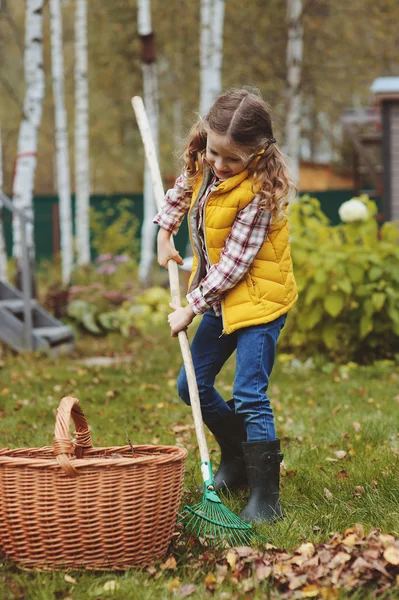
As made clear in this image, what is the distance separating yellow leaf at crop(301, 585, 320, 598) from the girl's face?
1.55 metres

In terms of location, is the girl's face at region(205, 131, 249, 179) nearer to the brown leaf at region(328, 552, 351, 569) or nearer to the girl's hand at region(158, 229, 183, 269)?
the girl's hand at region(158, 229, 183, 269)

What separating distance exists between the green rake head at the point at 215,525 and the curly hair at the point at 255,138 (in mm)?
1089

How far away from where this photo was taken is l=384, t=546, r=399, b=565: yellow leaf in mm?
2541

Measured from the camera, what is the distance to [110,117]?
26906 mm

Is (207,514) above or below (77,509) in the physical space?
below

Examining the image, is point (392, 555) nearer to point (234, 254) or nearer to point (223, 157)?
point (234, 254)

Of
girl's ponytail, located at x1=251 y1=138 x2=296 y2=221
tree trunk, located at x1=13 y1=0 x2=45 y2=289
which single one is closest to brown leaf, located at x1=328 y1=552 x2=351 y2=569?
girl's ponytail, located at x1=251 y1=138 x2=296 y2=221

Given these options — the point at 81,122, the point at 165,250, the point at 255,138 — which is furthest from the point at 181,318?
the point at 81,122

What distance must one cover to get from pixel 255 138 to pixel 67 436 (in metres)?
1.32

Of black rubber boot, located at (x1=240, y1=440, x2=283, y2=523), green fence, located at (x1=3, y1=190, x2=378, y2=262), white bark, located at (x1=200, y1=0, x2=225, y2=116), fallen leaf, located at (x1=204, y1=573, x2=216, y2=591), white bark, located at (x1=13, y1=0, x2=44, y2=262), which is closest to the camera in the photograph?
fallen leaf, located at (x1=204, y1=573, x2=216, y2=591)

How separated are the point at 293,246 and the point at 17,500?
4.62 m

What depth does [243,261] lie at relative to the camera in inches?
124

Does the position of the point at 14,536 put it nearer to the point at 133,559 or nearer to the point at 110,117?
the point at 133,559

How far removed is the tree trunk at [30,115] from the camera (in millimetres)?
8922
